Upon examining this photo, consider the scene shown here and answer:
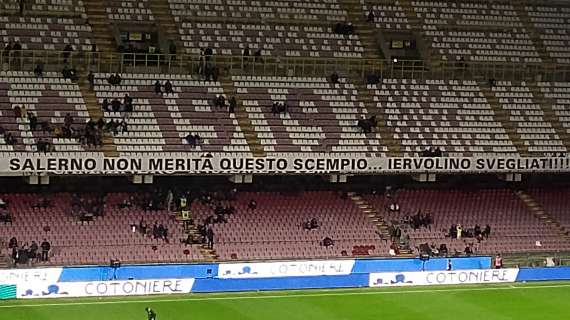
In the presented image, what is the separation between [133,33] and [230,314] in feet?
51.0

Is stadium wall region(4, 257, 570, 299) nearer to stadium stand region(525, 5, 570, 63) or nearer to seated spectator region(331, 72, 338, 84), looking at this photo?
seated spectator region(331, 72, 338, 84)

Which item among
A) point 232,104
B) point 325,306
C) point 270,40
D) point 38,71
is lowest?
point 325,306

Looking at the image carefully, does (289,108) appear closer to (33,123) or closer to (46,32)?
(46,32)

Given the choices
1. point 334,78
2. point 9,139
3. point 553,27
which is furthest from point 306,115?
point 553,27

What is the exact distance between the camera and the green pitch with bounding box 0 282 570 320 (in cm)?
3338

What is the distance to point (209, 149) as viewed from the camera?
40.7 m

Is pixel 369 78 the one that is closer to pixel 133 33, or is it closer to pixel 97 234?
pixel 133 33

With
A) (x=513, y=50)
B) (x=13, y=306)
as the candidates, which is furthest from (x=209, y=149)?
(x=513, y=50)

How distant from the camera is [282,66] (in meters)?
45.3

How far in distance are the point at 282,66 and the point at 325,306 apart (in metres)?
12.9

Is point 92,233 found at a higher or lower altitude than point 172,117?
lower

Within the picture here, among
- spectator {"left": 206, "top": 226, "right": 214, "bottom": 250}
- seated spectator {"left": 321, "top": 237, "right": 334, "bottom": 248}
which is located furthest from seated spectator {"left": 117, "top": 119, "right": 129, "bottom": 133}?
seated spectator {"left": 321, "top": 237, "right": 334, "bottom": 248}

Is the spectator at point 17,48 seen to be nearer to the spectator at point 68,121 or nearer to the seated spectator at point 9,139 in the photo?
the spectator at point 68,121

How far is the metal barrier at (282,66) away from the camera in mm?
41781
